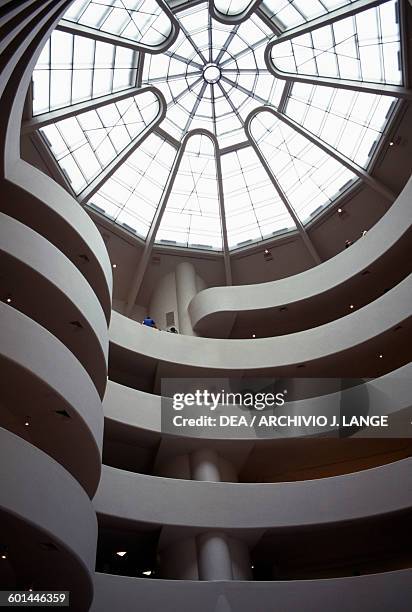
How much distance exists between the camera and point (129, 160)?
94.3ft

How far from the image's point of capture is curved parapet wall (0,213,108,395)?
17062mm

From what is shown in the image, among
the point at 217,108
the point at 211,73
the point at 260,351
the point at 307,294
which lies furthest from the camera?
the point at 217,108

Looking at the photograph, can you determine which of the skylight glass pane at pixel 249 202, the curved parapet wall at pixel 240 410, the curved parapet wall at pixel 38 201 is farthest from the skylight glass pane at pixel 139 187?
the curved parapet wall at pixel 240 410

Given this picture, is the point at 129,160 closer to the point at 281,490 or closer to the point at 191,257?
the point at 191,257

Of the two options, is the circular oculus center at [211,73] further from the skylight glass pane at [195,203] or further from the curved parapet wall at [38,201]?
the curved parapet wall at [38,201]

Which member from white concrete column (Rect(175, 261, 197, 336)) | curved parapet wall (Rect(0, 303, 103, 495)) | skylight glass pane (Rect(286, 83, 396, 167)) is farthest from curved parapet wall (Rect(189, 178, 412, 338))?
curved parapet wall (Rect(0, 303, 103, 495))

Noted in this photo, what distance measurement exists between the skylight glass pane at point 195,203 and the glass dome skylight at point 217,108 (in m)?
0.05

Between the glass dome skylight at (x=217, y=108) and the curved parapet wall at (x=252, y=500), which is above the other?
the glass dome skylight at (x=217, y=108)

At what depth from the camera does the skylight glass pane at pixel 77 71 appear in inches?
898

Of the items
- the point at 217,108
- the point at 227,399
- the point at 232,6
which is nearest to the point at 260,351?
the point at 227,399

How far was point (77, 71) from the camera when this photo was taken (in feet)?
79.4

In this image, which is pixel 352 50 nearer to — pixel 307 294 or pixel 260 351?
pixel 307 294

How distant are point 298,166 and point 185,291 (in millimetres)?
7664

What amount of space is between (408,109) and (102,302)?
14.3 metres
